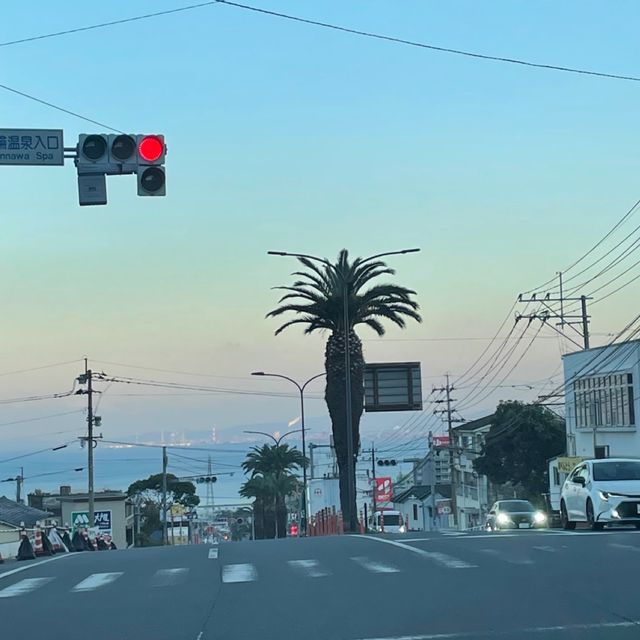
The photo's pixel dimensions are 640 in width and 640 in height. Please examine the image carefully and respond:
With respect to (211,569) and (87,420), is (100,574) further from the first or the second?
(87,420)

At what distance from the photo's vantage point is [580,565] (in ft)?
48.4

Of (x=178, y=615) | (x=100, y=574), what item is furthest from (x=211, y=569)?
(x=178, y=615)

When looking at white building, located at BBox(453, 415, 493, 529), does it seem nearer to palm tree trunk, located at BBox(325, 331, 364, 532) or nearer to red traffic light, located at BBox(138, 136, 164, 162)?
palm tree trunk, located at BBox(325, 331, 364, 532)

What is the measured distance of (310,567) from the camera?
16.1m

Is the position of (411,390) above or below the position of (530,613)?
above

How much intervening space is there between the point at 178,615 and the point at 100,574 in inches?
224

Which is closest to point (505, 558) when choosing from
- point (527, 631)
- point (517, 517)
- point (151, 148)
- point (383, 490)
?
point (527, 631)

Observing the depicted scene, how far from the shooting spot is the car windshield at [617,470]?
23.9 metres

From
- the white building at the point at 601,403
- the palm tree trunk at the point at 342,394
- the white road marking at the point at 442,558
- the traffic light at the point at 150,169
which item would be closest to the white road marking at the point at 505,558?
the white road marking at the point at 442,558

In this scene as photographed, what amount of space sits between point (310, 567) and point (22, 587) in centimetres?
411

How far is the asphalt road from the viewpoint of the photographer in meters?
10.4

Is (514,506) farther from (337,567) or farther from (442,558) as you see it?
(337,567)

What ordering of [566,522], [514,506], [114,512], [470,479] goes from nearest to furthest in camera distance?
[566,522], [514,506], [114,512], [470,479]

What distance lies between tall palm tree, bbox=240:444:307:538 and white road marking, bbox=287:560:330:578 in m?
63.2
